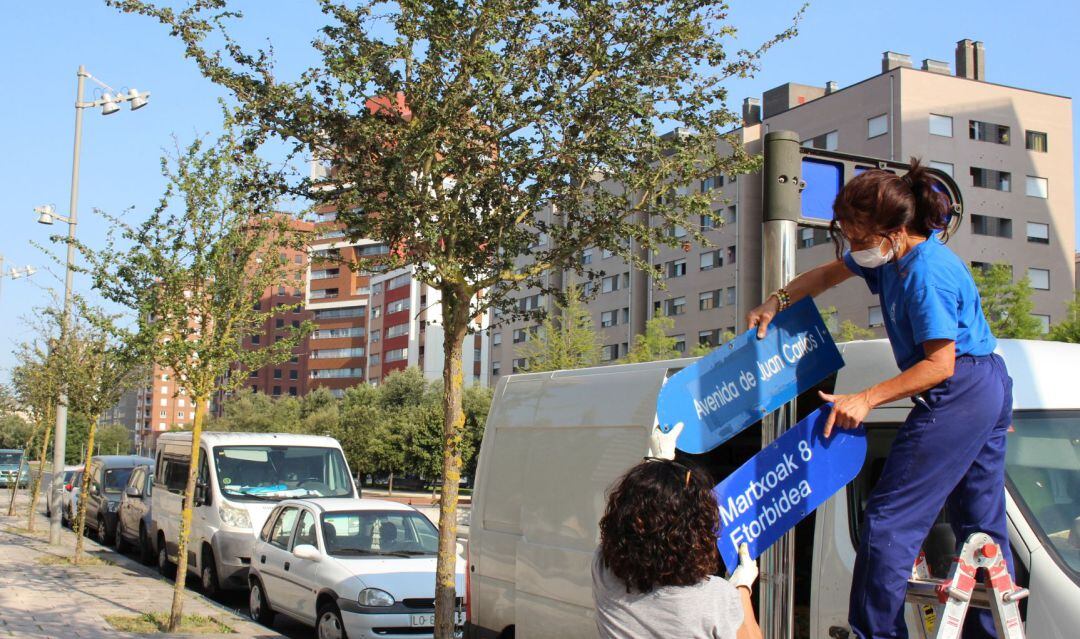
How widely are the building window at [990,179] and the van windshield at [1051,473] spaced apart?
185ft

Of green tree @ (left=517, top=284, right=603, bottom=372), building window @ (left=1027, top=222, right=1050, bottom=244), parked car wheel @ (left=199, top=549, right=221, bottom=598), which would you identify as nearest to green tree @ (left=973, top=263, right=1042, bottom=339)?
green tree @ (left=517, top=284, right=603, bottom=372)

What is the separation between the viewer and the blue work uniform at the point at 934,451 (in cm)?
278

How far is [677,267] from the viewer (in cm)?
7075

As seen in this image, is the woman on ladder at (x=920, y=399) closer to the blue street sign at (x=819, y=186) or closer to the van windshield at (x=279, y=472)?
the blue street sign at (x=819, y=186)

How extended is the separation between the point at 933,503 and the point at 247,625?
1016cm

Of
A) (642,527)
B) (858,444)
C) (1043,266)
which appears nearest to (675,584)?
(642,527)

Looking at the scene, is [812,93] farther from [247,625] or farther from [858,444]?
[858,444]

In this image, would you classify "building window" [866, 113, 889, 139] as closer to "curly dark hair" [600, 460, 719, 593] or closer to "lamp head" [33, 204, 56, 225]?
"lamp head" [33, 204, 56, 225]

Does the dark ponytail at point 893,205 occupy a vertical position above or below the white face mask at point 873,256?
above

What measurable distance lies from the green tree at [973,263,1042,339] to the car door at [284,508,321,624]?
29775 mm

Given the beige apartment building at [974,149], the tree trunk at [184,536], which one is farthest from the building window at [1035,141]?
the tree trunk at [184,536]

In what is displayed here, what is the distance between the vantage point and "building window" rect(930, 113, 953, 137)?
55.1 meters

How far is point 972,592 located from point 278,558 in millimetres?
10515

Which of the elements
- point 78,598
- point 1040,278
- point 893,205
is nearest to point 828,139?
point 1040,278
